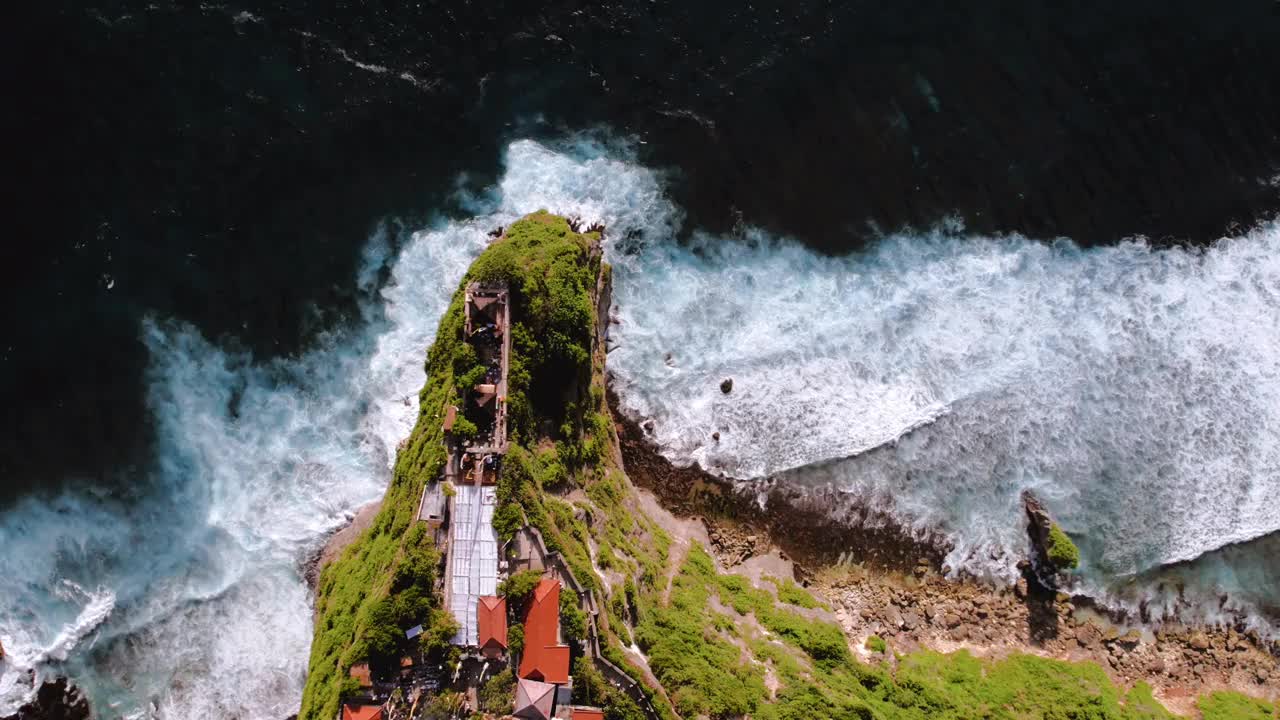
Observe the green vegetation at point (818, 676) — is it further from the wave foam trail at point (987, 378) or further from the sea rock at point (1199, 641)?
the wave foam trail at point (987, 378)

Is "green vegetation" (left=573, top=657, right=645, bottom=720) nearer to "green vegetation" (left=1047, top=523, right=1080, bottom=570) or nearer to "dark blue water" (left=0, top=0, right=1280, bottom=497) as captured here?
"green vegetation" (left=1047, top=523, right=1080, bottom=570)

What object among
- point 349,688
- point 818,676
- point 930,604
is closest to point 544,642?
point 349,688

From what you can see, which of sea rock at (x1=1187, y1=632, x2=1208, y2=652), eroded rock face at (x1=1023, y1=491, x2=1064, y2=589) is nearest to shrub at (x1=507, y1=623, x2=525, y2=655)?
eroded rock face at (x1=1023, y1=491, x2=1064, y2=589)

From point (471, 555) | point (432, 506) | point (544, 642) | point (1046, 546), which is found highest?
point (432, 506)

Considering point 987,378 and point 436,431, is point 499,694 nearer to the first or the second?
point 436,431

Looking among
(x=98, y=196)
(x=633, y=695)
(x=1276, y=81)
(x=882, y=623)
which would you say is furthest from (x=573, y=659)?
(x=1276, y=81)

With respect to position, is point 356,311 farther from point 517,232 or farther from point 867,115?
point 867,115
